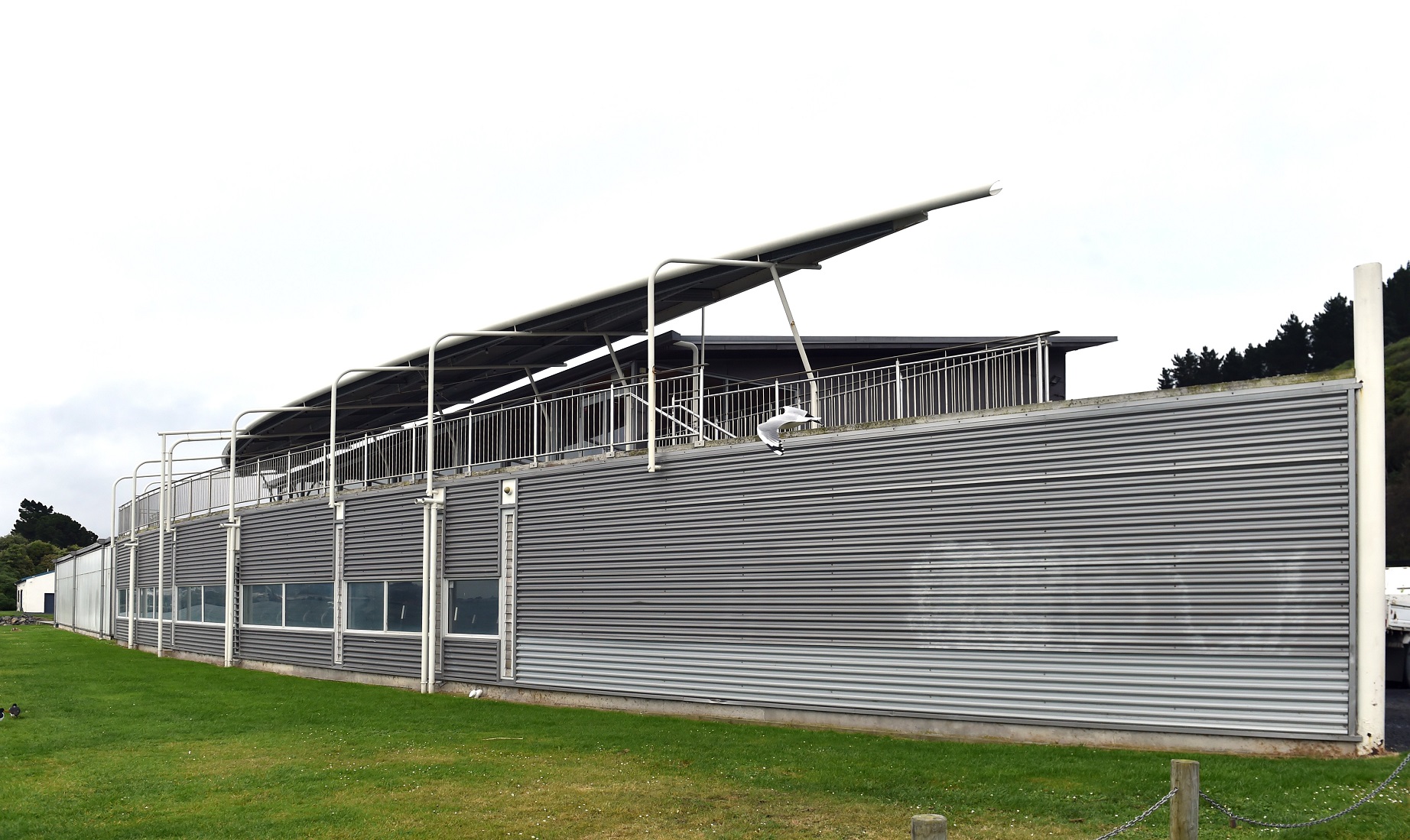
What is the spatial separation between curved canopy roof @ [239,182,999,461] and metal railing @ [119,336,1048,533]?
1124mm

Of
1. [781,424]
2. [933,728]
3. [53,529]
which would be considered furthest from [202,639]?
[53,529]

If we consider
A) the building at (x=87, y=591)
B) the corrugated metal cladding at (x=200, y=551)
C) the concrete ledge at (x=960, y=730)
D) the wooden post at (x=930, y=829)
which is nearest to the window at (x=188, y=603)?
the corrugated metal cladding at (x=200, y=551)

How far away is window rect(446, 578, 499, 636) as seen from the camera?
2100 centimetres

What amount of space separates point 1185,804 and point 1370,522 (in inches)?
239

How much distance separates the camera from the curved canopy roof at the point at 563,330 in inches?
677

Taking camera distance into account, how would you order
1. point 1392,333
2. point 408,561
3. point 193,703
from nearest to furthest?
point 193,703
point 408,561
point 1392,333

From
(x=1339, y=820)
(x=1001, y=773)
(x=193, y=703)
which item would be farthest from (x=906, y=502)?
(x=193, y=703)

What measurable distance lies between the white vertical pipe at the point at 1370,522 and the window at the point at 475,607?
43.6 ft

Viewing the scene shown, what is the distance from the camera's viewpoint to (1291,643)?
12172mm

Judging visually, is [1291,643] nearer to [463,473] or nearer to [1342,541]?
[1342,541]

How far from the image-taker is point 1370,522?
1177 centimetres

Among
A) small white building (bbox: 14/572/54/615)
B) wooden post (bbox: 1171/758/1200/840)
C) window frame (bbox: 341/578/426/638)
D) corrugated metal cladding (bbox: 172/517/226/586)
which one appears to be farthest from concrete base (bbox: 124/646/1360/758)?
small white building (bbox: 14/572/54/615)

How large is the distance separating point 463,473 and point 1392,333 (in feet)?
232

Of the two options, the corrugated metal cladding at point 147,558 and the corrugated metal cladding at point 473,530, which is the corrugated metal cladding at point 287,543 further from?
the corrugated metal cladding at point 147,558
